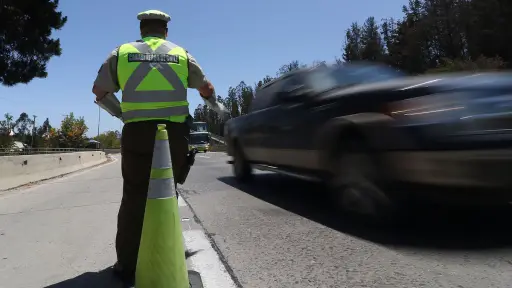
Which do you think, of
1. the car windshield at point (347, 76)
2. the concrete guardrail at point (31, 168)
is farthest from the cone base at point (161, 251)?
the concrete guardrail at point (31, 168)

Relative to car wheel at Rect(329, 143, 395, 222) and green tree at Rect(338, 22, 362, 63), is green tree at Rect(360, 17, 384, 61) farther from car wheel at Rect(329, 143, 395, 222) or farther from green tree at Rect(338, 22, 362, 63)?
car wheel at Rect(329, 143, 395, 222)

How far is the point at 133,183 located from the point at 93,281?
825mm

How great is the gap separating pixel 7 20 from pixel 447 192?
74.5 ft

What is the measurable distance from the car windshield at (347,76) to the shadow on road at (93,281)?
323cm

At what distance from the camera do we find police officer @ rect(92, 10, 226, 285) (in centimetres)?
303

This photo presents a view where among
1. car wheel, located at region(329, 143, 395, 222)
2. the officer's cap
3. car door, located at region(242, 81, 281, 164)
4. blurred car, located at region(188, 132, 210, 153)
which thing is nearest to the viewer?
the officer's cap

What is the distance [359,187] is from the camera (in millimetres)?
4340

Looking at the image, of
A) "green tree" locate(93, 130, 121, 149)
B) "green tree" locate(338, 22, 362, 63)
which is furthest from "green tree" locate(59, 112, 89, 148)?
"green tree" locate(338, 22, 362, 63)

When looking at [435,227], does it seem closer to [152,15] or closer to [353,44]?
[152,15]


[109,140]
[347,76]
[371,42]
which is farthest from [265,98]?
[109,140]

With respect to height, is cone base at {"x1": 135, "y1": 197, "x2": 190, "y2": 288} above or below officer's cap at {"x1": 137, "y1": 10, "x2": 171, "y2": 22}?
below

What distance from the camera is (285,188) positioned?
768 cm

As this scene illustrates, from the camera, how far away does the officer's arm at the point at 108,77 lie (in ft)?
10.2

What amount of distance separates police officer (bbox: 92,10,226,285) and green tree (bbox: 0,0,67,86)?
20.9m
